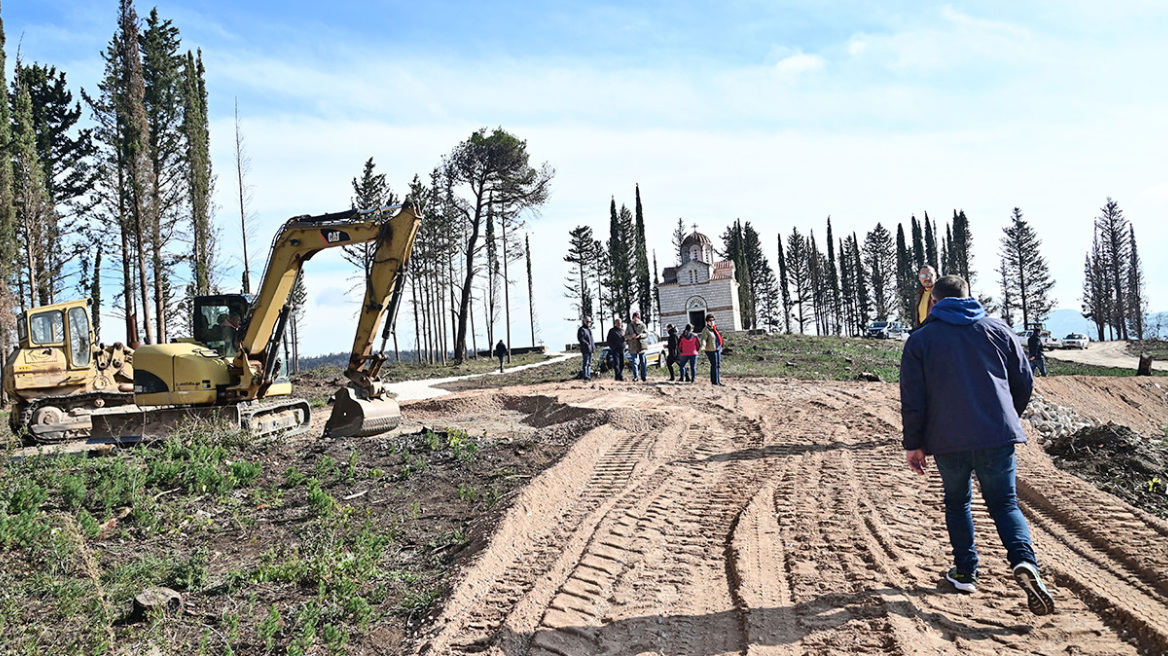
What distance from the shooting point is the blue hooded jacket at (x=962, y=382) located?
14.2 ft

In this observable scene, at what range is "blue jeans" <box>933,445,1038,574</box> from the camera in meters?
4.29

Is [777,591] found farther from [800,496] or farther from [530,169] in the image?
[530,169]

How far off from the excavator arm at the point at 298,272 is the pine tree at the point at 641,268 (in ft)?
182

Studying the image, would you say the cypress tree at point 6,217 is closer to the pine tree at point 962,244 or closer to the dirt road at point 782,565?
the dirt road at point 782,565

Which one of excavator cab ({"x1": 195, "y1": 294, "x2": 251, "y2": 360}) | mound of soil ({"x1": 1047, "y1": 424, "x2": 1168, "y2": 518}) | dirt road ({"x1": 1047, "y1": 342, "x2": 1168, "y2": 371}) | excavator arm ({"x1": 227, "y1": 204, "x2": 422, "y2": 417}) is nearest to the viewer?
mound of soil ({"x1": 1047, "y1": 424, "x2": 1168, "y2": 518})

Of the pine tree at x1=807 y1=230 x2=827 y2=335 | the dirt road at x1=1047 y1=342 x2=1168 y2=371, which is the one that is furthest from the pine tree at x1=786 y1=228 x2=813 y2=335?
the dirt road at x1=1047 y1=342 x2=1168 y2=371

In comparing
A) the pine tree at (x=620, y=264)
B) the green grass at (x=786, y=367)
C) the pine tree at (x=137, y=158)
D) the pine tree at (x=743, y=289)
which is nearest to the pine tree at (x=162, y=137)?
the pine tree at (x=137, y=158)

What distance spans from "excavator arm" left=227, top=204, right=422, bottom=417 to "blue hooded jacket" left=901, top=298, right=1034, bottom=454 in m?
7.63

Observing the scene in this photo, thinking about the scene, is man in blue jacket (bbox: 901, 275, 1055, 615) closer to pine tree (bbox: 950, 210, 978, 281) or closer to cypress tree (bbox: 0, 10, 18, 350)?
cypress tree (bbox: 0, 10, 18, 350)

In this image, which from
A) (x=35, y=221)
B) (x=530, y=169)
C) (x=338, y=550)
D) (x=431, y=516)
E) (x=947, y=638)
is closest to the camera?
(x=947, y=638)

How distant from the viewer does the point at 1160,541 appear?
4.99m

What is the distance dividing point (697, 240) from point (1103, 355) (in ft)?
98.5

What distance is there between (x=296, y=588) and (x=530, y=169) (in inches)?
1273

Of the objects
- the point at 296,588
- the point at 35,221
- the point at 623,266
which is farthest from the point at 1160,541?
the point at 623,266
